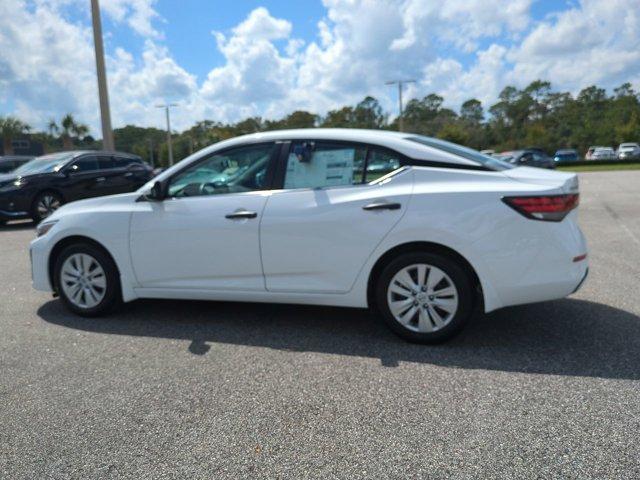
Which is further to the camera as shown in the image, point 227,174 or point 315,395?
point 227,174

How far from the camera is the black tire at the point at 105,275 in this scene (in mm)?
4879

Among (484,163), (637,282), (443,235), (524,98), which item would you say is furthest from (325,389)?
(524,98)

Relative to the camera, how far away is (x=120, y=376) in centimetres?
371

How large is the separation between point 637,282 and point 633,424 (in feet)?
10.7

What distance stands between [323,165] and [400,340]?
57.2 inches

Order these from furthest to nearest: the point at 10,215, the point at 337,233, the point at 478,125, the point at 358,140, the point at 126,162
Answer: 1. the point at 478,125
2. the point at 126,162
3. the point at 10,215
4. the point at 358,140
5. the point at 337,233

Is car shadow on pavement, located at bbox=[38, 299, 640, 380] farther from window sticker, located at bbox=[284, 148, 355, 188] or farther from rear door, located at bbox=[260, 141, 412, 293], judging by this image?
window sticker, located at bbox=[284, 148, 355, 188]

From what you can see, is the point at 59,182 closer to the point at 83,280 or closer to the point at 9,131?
the point at 83,280

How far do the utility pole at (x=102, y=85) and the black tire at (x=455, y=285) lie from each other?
16483 millimetres

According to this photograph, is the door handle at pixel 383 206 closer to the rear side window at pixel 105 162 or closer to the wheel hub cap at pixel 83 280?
the wheel hub cap at pixel 83 280

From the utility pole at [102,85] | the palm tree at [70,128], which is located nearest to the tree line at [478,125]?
the palm tree at [70,128]

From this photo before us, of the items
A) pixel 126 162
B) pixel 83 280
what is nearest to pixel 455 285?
pixel 83 280

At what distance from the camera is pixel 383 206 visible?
4.01 meters

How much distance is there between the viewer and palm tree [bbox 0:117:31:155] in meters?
69.2
